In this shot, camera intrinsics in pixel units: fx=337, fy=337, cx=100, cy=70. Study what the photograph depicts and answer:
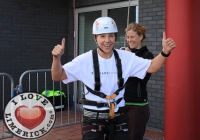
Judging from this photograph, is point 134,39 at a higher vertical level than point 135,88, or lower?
higher

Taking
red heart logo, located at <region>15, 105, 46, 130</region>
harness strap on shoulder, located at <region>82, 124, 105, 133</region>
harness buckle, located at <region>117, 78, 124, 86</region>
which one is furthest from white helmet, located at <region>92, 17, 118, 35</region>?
red heart logo, located at <region>15, 105, 46, 130</region>

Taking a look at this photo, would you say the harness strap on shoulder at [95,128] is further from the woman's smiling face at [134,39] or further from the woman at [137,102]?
the woman's smiling face at [134,39]

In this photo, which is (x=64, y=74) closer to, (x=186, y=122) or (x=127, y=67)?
(x=127, y=67)

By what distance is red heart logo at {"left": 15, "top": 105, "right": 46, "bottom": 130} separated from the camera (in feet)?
15.0

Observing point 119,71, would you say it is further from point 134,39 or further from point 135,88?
point 134,39

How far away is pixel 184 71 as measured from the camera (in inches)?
162

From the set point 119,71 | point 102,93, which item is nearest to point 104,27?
point 119,71

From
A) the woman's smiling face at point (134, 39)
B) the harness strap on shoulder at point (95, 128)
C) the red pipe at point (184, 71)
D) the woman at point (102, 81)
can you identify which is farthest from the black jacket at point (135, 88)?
the harness strap on shoulder at point (95, 128)

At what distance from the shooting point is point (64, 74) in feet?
11.1

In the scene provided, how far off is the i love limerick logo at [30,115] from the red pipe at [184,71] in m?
1.53

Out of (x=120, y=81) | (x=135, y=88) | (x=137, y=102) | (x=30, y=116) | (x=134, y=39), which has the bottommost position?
Result: (x=30, y=116)

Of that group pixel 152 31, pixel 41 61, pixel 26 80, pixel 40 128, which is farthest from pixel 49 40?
pixel 40 128

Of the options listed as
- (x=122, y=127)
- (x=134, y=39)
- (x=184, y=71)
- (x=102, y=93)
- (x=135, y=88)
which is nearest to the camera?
(x=102, y=93)

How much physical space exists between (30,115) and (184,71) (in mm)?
2243
